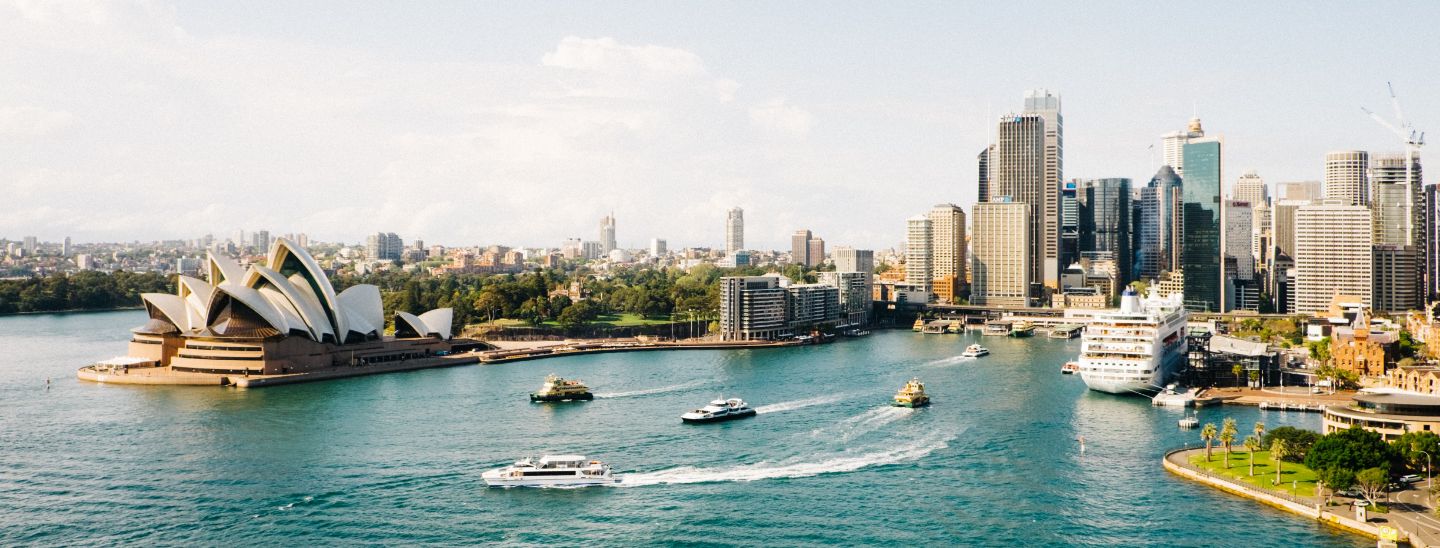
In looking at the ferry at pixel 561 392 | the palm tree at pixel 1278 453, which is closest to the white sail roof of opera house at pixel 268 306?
the ferry at pixel 561 392

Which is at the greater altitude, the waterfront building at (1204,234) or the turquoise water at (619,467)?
the waterfront building at (1204,234)

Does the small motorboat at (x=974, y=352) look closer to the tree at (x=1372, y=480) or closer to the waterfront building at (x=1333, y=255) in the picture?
the tree at (x=1372, y=480)

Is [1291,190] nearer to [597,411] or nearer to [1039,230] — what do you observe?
[1039,230]

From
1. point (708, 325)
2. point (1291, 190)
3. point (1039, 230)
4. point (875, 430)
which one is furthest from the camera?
point (1291, 190)

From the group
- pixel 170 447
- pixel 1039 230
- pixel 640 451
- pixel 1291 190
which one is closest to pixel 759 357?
pixel 640 451

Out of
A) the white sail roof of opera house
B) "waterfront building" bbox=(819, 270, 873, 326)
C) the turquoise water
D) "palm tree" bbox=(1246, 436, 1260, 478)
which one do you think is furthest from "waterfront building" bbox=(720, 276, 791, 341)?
"palm tree" bbox=(1246, 436, 1260, 478)

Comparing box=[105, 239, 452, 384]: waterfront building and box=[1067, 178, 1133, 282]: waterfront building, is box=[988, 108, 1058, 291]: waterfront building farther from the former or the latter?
box=[105, 239, 452, 384]: waterfront building
